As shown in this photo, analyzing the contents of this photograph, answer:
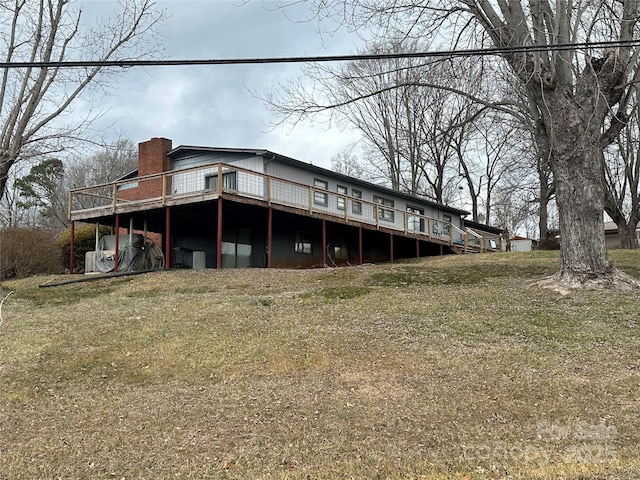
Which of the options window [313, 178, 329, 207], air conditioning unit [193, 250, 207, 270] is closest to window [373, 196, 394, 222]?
window [313, 178, 329, 207]

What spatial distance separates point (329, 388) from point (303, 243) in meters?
15.1

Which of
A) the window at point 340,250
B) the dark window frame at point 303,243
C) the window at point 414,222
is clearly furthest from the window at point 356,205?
the window at point 414,222

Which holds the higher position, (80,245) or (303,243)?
(80,245)

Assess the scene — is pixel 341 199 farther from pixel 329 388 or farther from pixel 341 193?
pixel 329 388

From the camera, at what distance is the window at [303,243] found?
2044 centimetres

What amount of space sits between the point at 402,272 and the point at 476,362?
7.92 meters

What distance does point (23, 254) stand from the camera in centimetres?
2066

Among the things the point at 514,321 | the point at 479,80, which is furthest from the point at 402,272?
the point at 514,321

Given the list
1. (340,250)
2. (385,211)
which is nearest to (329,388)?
(340,250)

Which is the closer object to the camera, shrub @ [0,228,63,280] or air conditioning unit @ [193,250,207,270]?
air conditioning unit @ [193,250,207,270]

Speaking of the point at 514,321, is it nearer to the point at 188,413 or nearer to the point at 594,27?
the point at 188,413

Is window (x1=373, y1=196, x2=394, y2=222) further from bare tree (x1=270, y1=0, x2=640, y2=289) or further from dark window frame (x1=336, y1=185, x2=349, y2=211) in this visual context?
bare tree (x1=270, y1=0, x2=640, y2=289)

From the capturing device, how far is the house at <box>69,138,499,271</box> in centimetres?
1666

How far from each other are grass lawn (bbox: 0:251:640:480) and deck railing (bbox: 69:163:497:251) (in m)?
6.16
